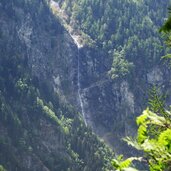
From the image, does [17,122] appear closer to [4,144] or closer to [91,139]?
[4,144]

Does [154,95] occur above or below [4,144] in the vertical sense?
below

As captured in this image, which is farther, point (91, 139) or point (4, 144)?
point (91, 139)

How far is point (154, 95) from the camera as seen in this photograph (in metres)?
18.6

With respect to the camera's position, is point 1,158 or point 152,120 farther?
point 1,158

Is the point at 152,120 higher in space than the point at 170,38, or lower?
lower

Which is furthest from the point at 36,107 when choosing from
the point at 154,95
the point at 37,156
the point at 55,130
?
the point at 154,95

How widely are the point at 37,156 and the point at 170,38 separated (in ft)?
556

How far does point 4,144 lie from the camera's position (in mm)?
172750

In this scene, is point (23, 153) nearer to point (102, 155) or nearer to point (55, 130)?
point (55, 130)

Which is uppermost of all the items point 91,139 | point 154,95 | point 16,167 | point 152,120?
point 91,139

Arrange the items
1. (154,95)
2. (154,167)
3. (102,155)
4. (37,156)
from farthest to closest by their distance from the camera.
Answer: (102,155), (37,156), (154,95), (154,167)

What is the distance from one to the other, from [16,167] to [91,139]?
42.8 m

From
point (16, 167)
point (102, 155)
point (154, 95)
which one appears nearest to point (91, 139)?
point (102, 155)

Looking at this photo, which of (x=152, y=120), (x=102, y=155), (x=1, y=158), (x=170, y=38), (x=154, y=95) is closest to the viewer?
(x=152, y=120)
